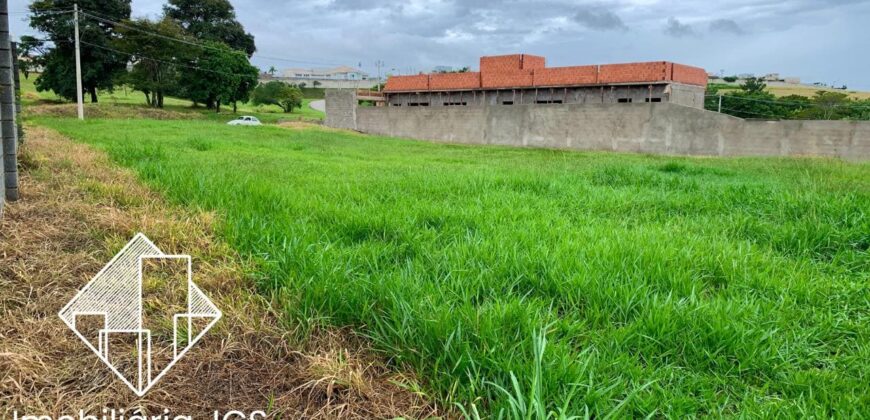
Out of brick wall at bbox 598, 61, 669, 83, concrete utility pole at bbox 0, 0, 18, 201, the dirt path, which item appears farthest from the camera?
brick wall at bbox 598, 61, 669, 83

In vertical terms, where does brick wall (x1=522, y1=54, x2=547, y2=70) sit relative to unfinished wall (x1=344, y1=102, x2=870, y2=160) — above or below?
above

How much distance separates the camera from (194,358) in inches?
71.0

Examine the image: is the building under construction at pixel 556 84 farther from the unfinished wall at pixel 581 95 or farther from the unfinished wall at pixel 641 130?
the unfinished wall at pixel 641 130

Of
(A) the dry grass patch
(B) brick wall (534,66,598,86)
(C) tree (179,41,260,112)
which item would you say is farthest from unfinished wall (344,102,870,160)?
(C) tree (179,41,260,112)

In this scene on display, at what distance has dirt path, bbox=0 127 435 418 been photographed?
61.7 inches

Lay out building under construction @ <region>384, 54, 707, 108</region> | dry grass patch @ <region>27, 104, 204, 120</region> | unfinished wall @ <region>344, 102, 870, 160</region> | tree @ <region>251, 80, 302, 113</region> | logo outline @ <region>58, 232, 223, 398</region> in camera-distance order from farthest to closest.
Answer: tree @ <region>251, 80, 302, 113</region> < dry grass patch @ <region>27, 104, 204, 120</region> < building under construction @ <region>384, 54, 707, 108</region> < unfinished wall @ <region>344, 102, 870, 160</region> < logo outline @ <region>58, 232, 223, 398</region>

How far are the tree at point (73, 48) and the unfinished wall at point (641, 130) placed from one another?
86.1 feet

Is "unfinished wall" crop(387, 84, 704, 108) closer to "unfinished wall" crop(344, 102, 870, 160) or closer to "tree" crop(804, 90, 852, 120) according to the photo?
"unfinished wall" crop(344, 102, 870, 160)

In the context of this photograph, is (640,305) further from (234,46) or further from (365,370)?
(234,46)

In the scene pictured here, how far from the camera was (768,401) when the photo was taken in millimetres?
1596

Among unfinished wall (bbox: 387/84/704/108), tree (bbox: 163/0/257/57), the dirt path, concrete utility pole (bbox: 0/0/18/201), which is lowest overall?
the dirt path

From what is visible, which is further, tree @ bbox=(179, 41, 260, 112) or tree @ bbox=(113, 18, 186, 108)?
tree @ bbox=(179, 41, 260, 112)

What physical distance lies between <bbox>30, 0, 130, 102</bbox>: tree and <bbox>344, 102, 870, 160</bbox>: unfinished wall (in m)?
26.2

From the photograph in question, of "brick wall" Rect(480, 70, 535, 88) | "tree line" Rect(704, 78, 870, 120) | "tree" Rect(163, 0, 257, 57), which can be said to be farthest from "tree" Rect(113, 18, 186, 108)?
"tree line" Rect(704, 78, 870, 120)
